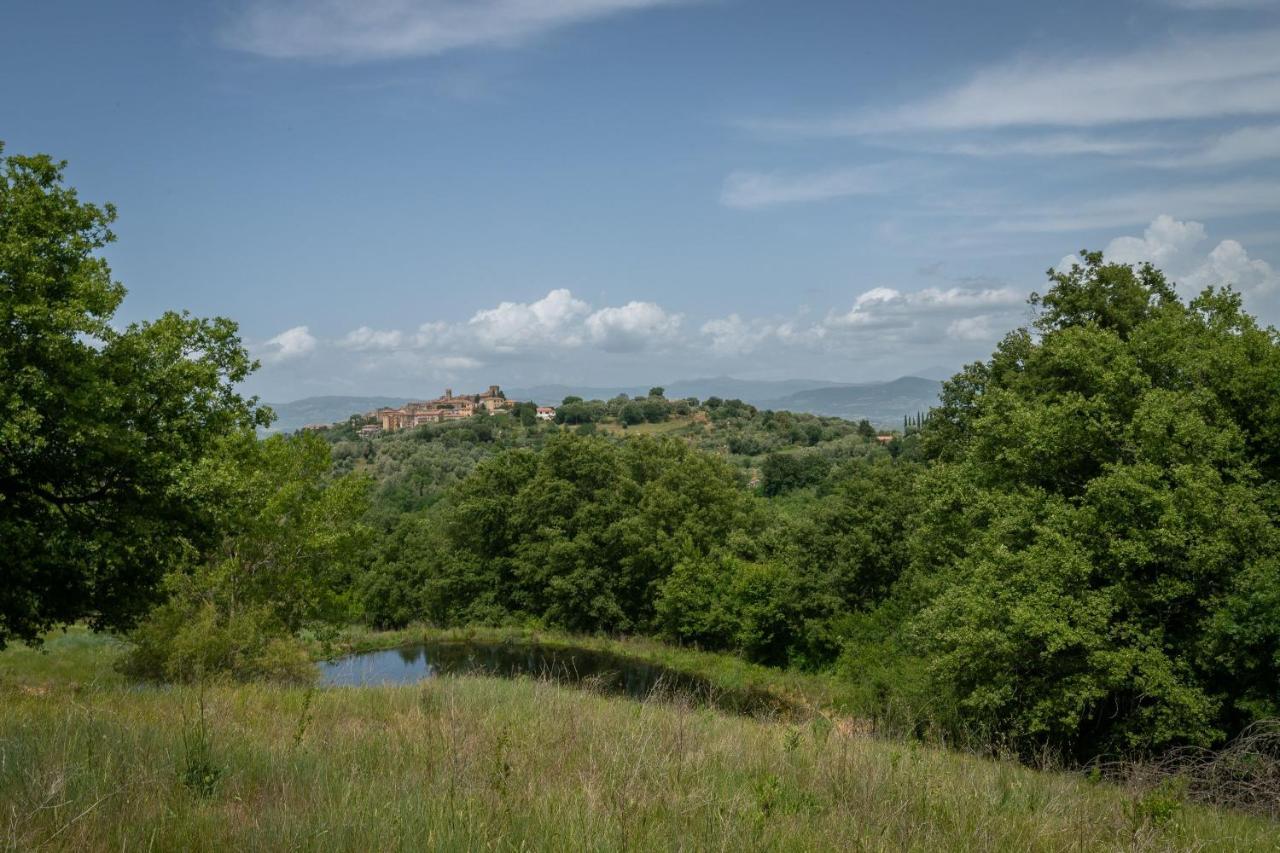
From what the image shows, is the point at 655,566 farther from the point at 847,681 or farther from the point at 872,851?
the point at 872,851

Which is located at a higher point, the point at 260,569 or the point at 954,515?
the point at 954,515

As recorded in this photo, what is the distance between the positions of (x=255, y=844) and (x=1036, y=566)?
16.3 metres

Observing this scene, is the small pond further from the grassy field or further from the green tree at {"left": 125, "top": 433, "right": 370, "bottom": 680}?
the grassy field

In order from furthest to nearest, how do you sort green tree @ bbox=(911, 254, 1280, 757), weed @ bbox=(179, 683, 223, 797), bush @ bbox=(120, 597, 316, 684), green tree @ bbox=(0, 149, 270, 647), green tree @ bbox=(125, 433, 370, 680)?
bush @ bbox=(120, 597, 316, 684), green tree @ bbox=(125, 433, 370, 680), green tree @ bbox=(911, 254, 1280, 757), green tree @ bbox=(0, 149, 270, 647), weed @ bbox=(179, 683, 223, 797)

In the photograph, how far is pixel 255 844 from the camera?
3.64 metres

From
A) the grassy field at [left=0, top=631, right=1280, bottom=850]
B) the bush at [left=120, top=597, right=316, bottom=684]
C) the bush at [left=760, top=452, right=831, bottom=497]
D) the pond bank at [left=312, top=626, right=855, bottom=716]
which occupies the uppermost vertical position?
the grassy field at [left=0, top=631, right=1280, bottom=850]

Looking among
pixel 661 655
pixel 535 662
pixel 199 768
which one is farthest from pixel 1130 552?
pixel 535 662

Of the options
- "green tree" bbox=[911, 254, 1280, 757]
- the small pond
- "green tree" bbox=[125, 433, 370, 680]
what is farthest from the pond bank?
"green tree" bbox=[911, 254, 1280, 757]

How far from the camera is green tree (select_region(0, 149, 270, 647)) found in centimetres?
1191

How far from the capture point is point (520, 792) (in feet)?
15.5

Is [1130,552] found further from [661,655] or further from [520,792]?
[661,655]

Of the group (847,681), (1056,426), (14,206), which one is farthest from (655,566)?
(14,206)

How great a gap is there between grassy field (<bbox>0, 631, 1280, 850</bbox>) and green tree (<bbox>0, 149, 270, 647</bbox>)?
5838mm

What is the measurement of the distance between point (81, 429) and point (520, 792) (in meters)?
10.7
